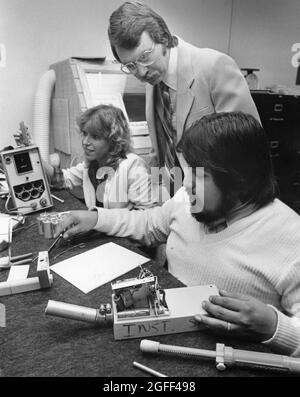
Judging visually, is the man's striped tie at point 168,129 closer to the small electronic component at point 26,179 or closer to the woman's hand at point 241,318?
the small electronic component at point 26,179

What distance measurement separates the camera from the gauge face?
120cm

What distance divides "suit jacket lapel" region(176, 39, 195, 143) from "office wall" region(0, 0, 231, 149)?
122 centimetres

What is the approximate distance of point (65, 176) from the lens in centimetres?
158

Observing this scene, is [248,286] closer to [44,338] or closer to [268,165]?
[268,165]

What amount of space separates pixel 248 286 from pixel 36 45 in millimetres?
2062

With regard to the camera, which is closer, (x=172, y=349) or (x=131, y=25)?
(x=172, y=349)

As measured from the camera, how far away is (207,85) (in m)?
1.19

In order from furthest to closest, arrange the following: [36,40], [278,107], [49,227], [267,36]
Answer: [267,36]
[278,107]
[36,40]
[49,227]

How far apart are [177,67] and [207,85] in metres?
0.14

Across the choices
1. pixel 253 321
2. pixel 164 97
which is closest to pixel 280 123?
pixel 164 97

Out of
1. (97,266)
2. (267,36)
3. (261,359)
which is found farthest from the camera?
(267,36)

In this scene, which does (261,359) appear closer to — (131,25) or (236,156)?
(236,156)

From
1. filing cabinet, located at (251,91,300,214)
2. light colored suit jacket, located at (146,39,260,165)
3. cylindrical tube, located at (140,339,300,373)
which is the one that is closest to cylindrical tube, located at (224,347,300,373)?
cylindrical tube, located at (140,339,300,373)

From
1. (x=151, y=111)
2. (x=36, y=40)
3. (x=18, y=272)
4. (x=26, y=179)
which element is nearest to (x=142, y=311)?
(x=18, y=272)
